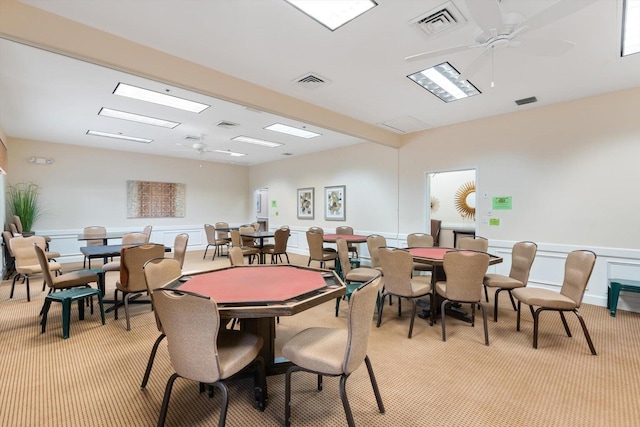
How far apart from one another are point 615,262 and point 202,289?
536cm

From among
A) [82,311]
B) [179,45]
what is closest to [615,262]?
[179,45]

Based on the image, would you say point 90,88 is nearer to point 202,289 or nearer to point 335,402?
point 202,289

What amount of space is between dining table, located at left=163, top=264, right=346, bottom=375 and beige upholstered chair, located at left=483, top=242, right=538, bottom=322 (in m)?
2.38

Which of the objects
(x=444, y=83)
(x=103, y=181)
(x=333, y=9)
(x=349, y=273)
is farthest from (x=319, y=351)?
(x=103, y=181)

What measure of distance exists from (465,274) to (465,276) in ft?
0.08

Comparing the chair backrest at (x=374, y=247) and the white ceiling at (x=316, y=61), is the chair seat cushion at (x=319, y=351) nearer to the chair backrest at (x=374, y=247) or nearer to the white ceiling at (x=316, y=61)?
the chair backrest at (x=374, y=247)

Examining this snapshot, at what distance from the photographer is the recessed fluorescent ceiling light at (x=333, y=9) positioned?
2.32m

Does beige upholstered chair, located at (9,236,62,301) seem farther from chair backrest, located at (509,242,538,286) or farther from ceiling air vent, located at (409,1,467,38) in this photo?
chair backrest, located at (509,242,538,286)

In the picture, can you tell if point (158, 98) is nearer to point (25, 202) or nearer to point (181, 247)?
point (181, 247)

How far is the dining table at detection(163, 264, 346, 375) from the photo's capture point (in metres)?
1.72

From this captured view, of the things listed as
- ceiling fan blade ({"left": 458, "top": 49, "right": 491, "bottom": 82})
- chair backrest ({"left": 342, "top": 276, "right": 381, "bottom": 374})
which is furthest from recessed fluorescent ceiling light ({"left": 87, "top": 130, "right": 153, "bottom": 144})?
chair backrest ({"left": 342, "top": 276, "right": 381, "bottom": 374})

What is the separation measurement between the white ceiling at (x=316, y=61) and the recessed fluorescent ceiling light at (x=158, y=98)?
181mm

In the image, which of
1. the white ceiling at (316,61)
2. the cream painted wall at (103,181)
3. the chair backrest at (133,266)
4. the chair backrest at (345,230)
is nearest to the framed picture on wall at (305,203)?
the chair backrest at (345,230)

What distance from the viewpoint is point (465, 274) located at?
299 cm
